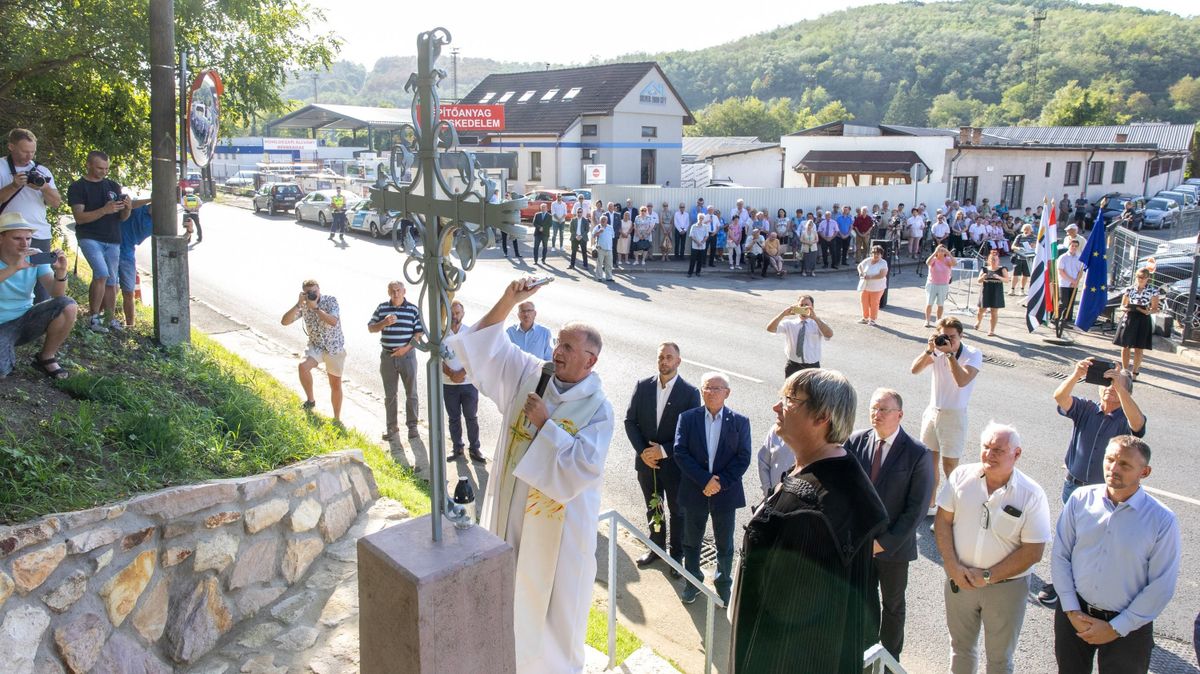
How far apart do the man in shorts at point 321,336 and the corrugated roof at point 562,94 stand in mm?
34670

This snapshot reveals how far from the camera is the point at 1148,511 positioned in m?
4.48

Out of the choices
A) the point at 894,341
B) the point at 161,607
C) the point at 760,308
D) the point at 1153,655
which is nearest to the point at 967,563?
the point at 1153,655

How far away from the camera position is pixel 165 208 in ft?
23.5

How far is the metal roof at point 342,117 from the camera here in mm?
54438

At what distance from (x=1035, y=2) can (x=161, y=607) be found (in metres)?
194

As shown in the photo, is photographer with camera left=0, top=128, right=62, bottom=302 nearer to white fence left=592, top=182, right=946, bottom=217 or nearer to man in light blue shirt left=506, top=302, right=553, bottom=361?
man in light blue shirt left=506, top=302, right=553, bottom=361

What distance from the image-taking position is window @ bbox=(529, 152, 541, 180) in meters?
44.2

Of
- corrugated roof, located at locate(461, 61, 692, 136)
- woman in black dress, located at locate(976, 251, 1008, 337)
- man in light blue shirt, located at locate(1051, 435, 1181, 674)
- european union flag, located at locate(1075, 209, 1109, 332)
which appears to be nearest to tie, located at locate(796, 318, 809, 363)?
man in light blue shirt, located at locate(1051, 435, 1181, 674)

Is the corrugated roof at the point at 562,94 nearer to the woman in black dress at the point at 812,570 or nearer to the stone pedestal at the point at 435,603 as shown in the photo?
the stone pedestal at the point at 435,603

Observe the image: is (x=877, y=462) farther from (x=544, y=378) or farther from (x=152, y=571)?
(x=152, y=571)

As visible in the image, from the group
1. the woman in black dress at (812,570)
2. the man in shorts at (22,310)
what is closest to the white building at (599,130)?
the man in shorts at (22,310)

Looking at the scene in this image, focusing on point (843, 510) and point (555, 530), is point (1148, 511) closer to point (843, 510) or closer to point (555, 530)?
point (843, 510)

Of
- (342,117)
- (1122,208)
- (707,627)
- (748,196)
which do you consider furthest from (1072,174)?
(707,627)

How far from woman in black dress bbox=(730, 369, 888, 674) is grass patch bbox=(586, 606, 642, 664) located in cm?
234
